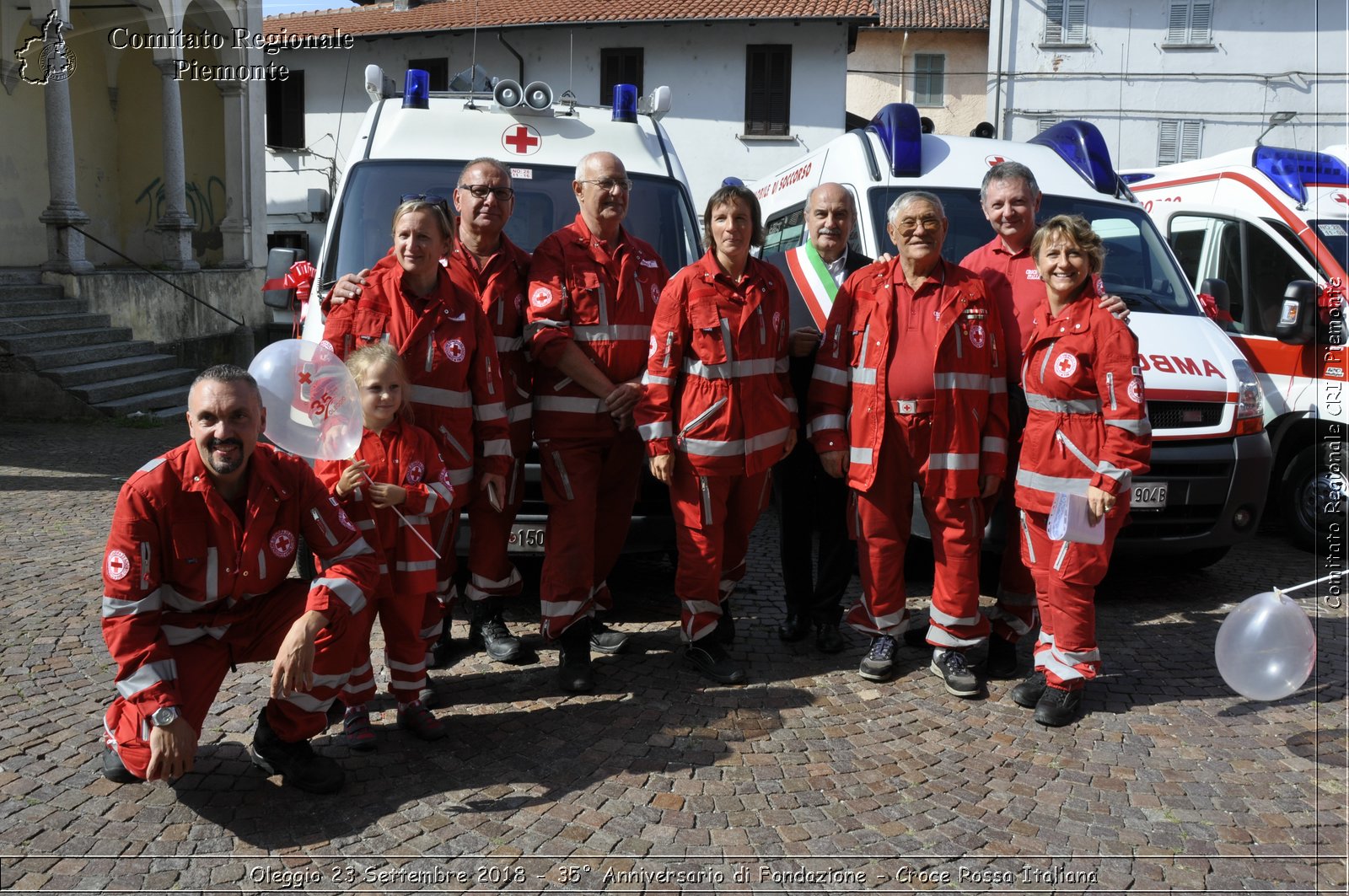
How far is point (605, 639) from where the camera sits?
16.5 feet

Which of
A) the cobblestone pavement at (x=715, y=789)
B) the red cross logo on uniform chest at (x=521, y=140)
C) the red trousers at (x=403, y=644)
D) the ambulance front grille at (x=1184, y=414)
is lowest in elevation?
the cobblestone pavement at (x=715, y=789)

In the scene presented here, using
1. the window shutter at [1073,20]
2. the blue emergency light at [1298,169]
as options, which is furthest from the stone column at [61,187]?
the window shutter at [1073,20]

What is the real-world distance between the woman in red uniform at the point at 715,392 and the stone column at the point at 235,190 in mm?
14524

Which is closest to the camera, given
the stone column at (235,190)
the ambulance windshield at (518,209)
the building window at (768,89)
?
the ambulance windshield at (518,209)

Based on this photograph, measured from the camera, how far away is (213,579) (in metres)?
3.44

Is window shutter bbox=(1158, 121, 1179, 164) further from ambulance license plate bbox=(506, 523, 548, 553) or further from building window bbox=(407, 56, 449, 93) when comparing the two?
ambulance license plate bbox=(506, 523, 548, 553)

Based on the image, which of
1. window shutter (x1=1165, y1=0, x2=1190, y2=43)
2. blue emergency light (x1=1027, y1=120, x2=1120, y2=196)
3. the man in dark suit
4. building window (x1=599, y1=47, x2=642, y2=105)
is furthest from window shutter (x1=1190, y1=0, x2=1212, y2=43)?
the man in dark suit

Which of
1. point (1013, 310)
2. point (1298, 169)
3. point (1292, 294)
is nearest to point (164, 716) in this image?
point (1013, 310)

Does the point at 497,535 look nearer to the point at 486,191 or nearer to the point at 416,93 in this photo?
the point at 486,191

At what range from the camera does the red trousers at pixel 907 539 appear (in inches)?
179

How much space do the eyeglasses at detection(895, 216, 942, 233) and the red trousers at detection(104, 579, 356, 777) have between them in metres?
2.62

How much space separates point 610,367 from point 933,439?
4.45ft

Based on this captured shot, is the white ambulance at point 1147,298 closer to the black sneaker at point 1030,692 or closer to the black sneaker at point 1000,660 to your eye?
the black sneaker at point 1000,660

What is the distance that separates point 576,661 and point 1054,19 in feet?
93.1
